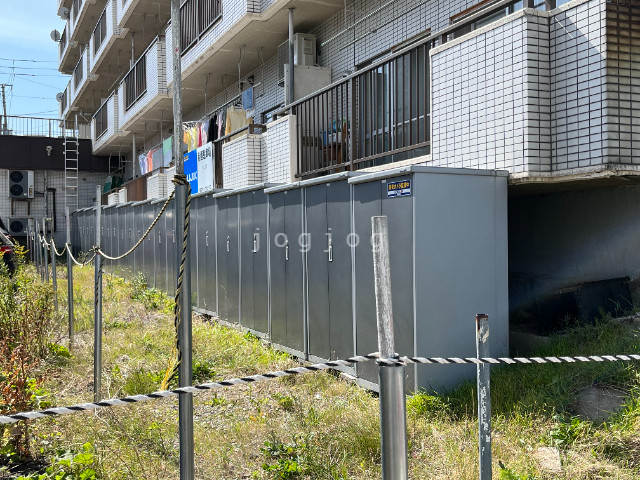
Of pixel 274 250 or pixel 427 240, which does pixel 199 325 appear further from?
pixel 427 240

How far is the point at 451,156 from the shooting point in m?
6.68

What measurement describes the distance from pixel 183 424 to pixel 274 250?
4914 mm

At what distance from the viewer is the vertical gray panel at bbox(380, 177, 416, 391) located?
17.9 ft

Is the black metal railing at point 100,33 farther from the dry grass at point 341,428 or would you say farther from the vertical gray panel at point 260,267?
the dry grass at point 341,428

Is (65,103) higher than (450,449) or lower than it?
higher

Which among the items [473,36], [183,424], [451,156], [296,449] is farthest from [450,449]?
[473,36]

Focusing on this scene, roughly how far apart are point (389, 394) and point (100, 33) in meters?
26.1

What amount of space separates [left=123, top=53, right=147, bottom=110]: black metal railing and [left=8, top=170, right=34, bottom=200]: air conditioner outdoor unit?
23.3 feet

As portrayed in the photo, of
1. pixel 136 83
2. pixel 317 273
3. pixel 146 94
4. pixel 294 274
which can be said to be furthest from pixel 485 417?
pixel 136 83

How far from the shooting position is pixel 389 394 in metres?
2.38

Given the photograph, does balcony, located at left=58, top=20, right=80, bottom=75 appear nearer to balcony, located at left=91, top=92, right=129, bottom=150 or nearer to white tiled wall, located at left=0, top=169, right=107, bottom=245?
balcony, located at left=91, top=92, right=129, bottom=150

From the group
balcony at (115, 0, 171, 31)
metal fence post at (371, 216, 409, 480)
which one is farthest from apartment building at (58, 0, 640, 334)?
balcony at (115, 0, 171, 31)

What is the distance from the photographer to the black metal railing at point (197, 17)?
1361cm

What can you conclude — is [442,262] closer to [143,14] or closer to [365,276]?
[365,276]
